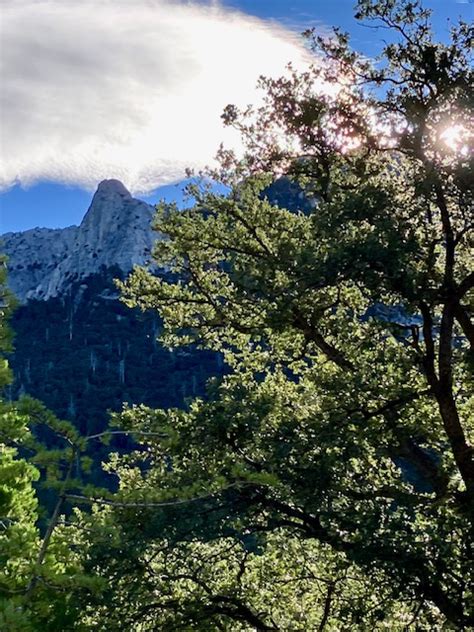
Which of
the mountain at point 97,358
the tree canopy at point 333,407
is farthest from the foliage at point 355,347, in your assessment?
the mountain at point 97,358

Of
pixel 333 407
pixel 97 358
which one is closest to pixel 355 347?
pixel 333 407

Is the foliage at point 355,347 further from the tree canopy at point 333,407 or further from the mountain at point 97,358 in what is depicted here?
the mountain at point 97,358

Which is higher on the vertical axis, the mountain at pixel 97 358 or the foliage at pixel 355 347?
the mountain at pixel 97 358

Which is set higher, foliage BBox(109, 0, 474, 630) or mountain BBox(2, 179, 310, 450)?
mountain BBox(2, 179, 310, 450)

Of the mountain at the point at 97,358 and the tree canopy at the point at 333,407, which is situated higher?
the mountain at the point at 97,358

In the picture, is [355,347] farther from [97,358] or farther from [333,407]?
[97,358]

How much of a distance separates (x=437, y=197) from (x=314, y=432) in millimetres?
4473

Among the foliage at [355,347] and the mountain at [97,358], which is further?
the mountain at [97,358]

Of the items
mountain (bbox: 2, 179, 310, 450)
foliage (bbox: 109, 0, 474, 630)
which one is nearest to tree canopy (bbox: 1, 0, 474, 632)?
foliage (bbox: 109, 0, 474, 630)

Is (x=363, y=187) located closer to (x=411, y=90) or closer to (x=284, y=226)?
(x=411, y=90)

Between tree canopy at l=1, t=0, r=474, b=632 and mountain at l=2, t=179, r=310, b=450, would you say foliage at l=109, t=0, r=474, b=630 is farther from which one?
mountain at l=2, t=179, r=310, b=450

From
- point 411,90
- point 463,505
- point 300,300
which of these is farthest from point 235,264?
point 463,505

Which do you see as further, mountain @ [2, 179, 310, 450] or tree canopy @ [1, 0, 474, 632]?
mountain @ [2, 179, 310, 450]

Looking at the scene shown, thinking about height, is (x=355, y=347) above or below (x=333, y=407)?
above
